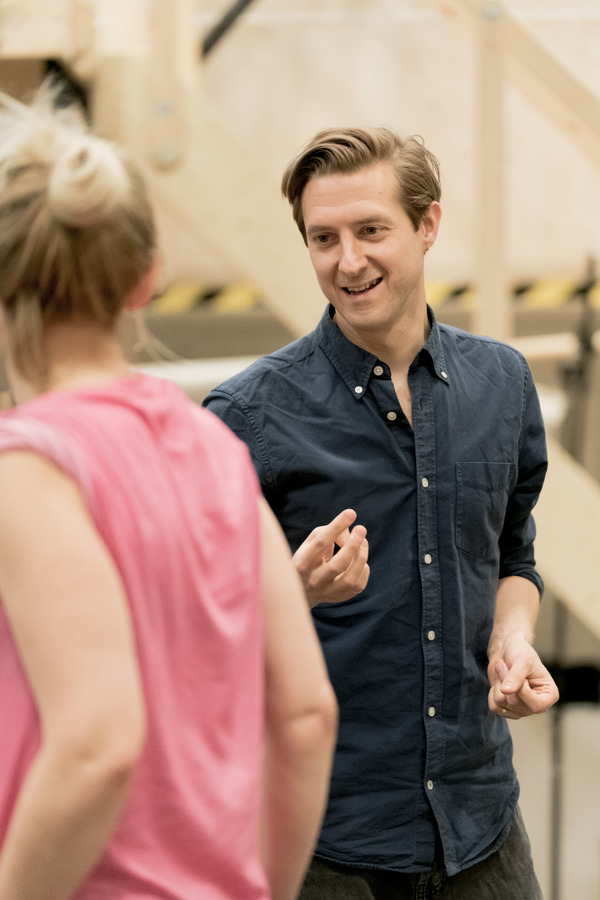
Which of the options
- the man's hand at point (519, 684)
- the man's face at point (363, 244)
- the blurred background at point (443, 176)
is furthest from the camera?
the blurred background at point (443, 176)

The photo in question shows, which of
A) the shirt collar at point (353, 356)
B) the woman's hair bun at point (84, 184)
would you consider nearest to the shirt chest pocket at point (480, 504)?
the shirt collar at point (353, 356)

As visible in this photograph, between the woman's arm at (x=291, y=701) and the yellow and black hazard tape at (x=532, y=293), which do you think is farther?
the yellow and black hazard tape at (x=532, y=293)

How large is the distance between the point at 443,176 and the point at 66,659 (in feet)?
8.15

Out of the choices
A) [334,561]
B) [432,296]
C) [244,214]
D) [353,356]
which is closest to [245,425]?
[353,356]

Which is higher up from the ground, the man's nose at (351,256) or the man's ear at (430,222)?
the man's ear at (430,222)

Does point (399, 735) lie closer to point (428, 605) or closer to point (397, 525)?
point (428, 605)

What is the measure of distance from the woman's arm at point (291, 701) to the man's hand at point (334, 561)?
0.33 metres

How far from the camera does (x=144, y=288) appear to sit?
1024 millimetres

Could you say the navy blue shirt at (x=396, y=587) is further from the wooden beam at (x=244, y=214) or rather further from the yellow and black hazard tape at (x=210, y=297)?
the yellow and black hazard tape at (x=210, y=297)

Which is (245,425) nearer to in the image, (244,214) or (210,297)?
(244,214)

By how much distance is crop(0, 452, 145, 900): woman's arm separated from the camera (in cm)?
84

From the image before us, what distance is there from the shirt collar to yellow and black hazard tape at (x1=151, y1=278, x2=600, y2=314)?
367 cm

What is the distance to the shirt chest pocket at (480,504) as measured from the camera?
5.54 ft

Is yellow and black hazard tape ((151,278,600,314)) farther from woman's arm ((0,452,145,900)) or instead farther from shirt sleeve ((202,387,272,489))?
woman's arm ((0,452,145,900))
